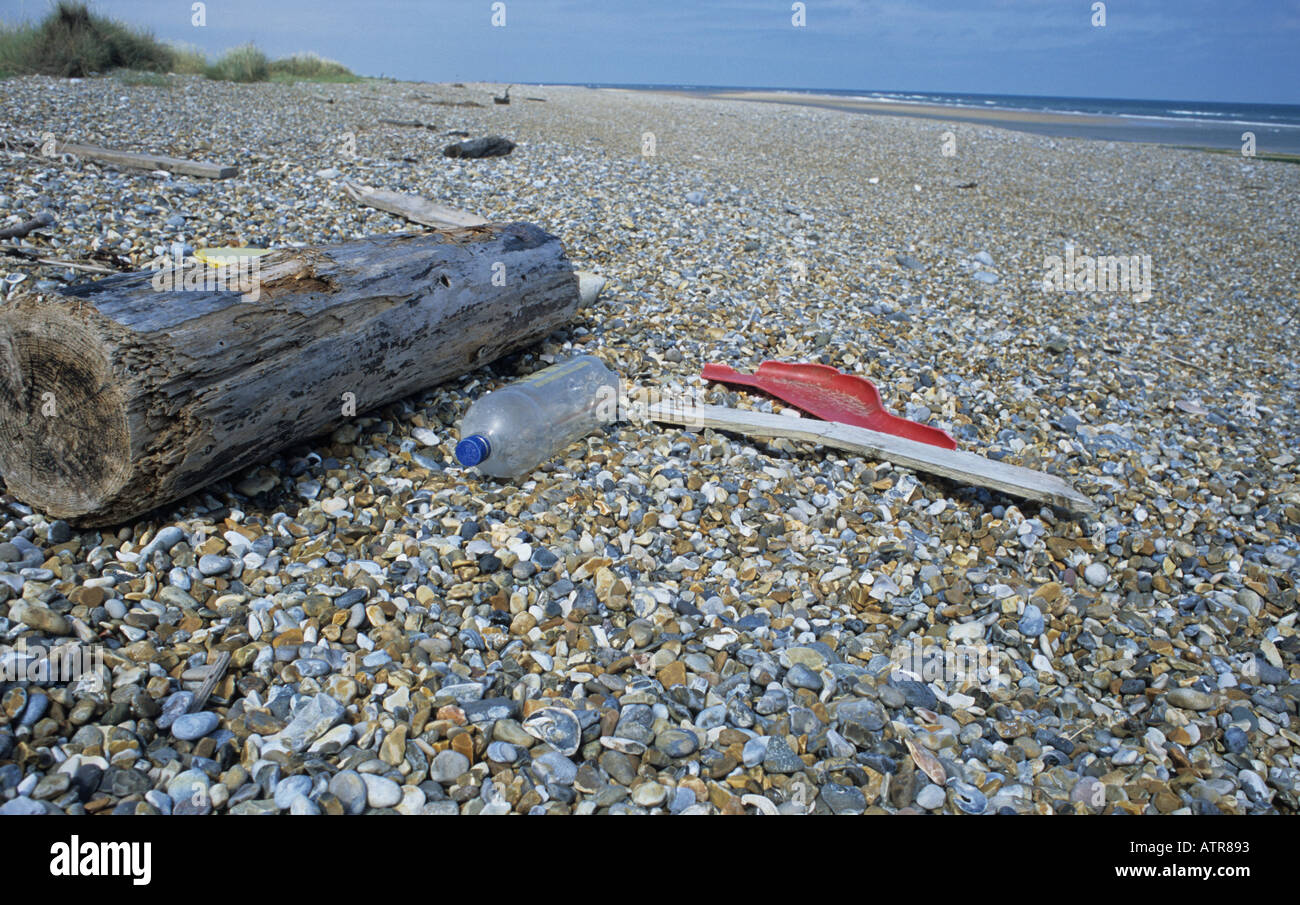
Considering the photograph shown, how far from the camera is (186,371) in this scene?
3.00 m

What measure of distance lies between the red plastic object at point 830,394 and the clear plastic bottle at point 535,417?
3.06ft

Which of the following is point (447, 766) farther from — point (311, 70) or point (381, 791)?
point (311, 70)

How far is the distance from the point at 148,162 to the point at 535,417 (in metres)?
6.48

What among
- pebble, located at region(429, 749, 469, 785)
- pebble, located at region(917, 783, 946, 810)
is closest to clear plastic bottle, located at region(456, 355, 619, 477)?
pebble, located at region(429, 749, 469, 785)

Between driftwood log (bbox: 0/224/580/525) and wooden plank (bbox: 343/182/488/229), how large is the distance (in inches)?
134

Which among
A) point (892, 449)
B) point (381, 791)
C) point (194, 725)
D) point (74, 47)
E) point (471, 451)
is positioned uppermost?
point (74, 47)

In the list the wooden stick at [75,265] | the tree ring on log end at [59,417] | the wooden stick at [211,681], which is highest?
the wooden stick at [75,265]

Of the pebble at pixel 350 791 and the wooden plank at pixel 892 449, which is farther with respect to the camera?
the wooden plank at pixel 892 449

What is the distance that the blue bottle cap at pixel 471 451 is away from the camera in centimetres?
367

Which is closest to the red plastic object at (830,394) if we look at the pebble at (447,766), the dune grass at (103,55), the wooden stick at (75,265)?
the pebble at (447,766)

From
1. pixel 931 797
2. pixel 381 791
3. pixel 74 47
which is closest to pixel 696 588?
pixel 931 797

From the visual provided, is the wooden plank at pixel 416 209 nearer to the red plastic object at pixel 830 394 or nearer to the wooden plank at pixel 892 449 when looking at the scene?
the red plastic object at pixel 830 394

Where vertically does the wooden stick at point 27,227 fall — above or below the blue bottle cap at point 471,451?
above

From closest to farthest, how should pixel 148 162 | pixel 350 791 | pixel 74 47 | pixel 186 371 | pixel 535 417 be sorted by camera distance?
pixel 350 791 → pixel 186 371 → pixel 535 417 → pixel 148 162 → pixel 74 47
